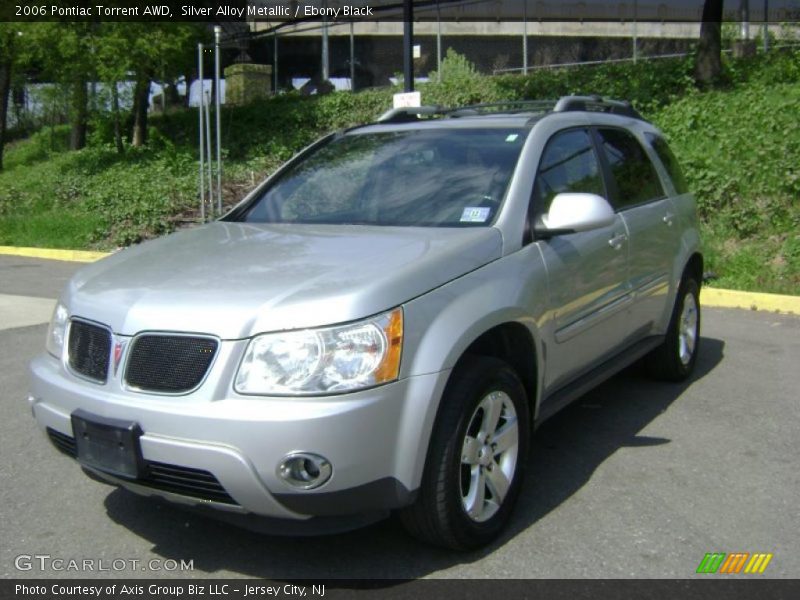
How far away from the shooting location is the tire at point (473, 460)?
323 centimetres

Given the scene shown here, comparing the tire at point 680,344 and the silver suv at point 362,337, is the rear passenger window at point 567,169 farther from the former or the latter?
the tire at point 680,344

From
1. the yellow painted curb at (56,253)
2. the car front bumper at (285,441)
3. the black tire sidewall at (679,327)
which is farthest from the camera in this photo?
the yellow painted curb at (56,253)

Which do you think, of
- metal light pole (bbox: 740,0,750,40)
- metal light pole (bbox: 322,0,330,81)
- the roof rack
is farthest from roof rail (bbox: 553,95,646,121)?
metal light pole (bbox: 322,0,330,81)

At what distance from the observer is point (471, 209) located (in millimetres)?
4020

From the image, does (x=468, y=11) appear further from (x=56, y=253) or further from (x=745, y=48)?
(x=56, y=253)

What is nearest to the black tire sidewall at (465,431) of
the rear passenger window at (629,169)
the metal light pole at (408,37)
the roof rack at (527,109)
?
the rear passenger window at (629,169)

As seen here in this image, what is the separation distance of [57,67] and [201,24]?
3248 mm

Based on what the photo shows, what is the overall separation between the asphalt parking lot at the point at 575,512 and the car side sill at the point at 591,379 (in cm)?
38

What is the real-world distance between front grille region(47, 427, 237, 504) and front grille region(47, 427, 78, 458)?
0.36 meters

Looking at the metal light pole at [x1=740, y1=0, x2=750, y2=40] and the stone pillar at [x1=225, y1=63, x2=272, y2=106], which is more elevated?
the metal light pole at [x1=740, y1=0, x2=750, y2=40]

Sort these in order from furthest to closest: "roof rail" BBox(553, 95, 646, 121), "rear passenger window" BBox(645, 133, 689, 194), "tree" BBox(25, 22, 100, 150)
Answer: "tree" BBox(25, 22, 100, 150)
"rear passenger window" BBox(645, 133, 689, 194)
"roof rail" BBox(553, 95, 646, 121)

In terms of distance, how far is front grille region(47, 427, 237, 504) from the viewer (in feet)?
10.0
